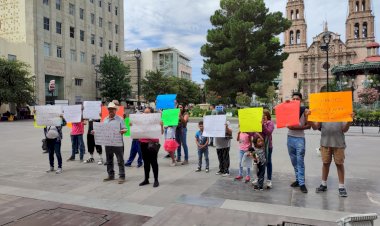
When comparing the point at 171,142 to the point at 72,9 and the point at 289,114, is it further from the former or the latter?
the point at 72,9

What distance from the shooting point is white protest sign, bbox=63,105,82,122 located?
8.80m

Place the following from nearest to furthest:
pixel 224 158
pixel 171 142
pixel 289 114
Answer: pixel 289 114 < pixel 224 158 < pixel 171 142

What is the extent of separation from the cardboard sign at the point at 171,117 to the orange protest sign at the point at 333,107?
3.78 meters

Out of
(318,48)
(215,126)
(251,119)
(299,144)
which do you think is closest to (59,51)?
(215,126)

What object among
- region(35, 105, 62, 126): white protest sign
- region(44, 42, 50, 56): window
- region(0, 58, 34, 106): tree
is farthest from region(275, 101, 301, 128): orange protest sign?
region(44, 42, 50, 56): window

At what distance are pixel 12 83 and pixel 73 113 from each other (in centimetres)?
2938

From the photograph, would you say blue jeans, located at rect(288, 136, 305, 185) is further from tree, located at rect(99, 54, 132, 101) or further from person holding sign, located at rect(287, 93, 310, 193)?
tree, located at rect(99, 54, 132, 101)

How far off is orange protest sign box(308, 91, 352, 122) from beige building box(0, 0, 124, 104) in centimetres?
3743

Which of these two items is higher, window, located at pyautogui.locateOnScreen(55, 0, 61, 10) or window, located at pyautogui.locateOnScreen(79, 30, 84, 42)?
window, located at pyautogui.locateOnScreen(55, 0, 61, 10)

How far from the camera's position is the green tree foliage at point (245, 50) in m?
37.2

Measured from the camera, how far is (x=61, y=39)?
144 ft

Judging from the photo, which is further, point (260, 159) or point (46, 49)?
point (46, 49)

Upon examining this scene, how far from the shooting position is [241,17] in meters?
39.5

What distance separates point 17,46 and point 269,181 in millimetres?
41141
